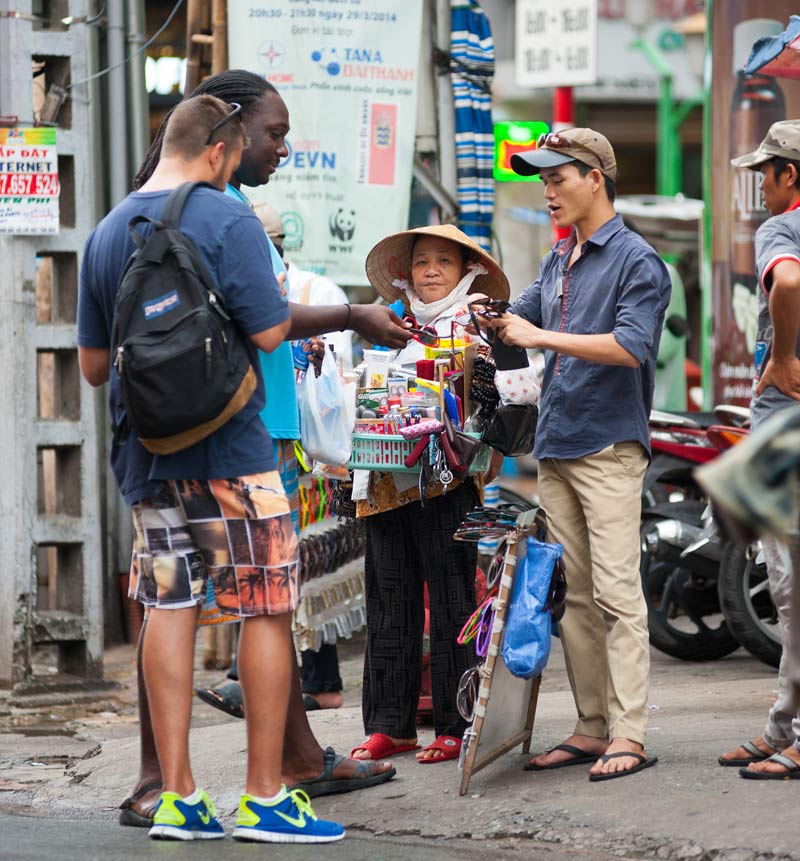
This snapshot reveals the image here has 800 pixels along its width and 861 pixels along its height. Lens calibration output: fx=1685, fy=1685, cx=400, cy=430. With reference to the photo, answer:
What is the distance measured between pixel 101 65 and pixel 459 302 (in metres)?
4.33

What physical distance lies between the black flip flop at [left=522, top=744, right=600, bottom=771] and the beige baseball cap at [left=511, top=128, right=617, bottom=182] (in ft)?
6.02

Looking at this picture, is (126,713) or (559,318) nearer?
(559,318)

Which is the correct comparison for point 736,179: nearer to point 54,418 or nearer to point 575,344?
point 54,418

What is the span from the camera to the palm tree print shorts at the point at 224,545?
15.4 ft

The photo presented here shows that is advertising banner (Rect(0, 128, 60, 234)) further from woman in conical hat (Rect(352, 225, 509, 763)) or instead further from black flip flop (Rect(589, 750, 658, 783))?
black flip flop (Rect(589, 750, 658, 783))

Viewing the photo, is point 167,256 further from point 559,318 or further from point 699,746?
point 699,746

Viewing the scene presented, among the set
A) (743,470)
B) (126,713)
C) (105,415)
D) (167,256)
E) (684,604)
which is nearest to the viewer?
(743,470)

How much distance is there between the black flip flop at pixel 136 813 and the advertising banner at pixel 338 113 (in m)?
3.88

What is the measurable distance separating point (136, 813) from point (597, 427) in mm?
1820

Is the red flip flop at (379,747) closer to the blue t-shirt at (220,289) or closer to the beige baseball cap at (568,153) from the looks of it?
the blue t-shirt at (220,289)

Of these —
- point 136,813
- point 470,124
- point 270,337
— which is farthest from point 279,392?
point 470,124

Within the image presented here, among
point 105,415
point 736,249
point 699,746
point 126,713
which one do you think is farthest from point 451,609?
point 736,249

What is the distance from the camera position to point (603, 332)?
17.0 ft

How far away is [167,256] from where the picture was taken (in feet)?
14.9
